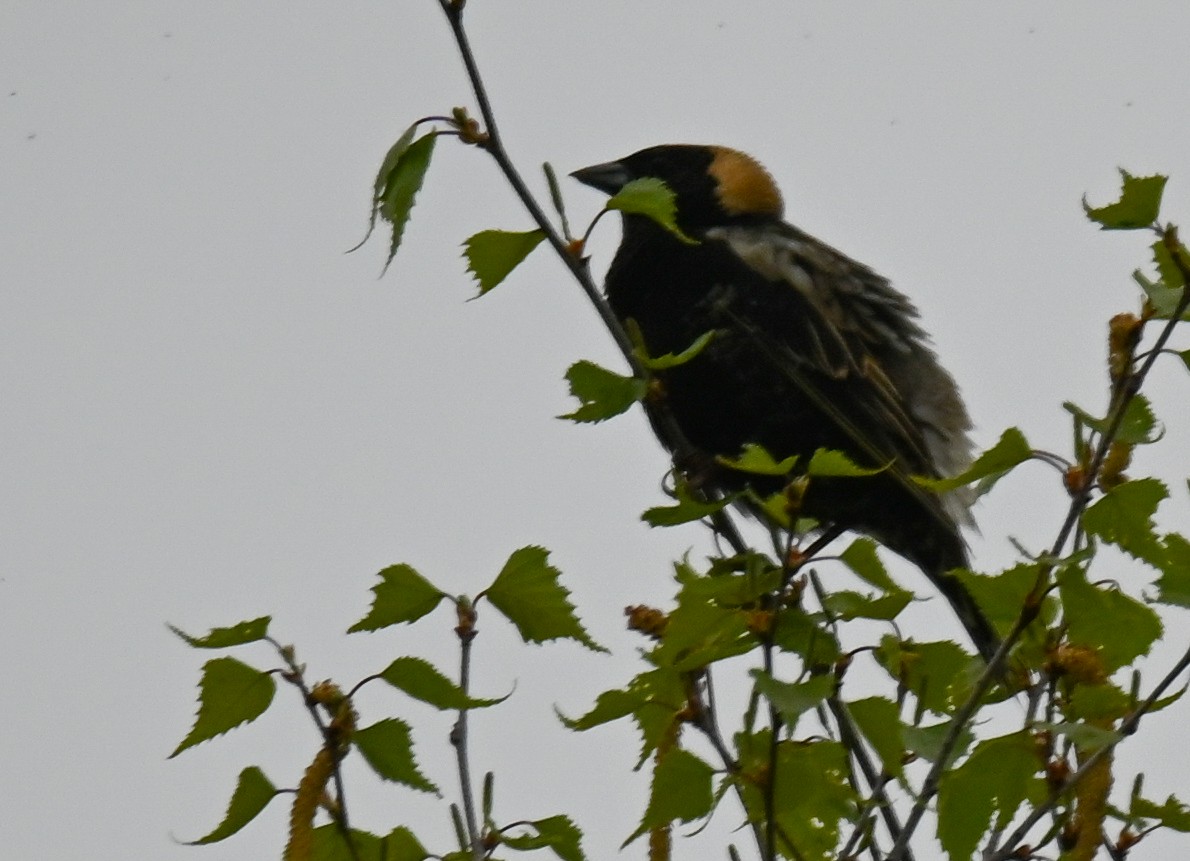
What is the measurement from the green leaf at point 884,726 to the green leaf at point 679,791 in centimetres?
24

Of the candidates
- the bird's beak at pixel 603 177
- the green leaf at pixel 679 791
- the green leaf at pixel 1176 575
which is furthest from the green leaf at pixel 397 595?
the bird's beak at pixel 603 177

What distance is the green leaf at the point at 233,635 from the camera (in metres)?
1.77

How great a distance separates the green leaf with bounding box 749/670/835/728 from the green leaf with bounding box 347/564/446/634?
1.42ft

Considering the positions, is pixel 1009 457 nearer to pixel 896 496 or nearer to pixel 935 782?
pixel 935 782

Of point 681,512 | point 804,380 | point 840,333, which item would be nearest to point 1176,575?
point 681,512

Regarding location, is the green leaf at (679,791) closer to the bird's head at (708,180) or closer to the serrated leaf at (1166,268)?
the serrated leaf at (1166,268)

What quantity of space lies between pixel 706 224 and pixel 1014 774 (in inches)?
115

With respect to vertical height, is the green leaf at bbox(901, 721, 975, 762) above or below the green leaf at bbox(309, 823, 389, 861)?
below

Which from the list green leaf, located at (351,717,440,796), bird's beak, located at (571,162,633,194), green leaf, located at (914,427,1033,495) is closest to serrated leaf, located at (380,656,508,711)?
green leaf, located at (351,717,440,796)

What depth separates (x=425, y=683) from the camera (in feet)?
6.15

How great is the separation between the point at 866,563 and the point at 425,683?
0.59 metres

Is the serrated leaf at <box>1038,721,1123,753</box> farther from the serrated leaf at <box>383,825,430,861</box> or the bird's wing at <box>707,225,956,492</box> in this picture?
the bird's wing at <box>707,225,956,492</box>

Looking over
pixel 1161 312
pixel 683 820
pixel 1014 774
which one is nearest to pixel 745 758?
pixel 683 820

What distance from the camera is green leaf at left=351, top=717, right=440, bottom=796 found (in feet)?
6.05
